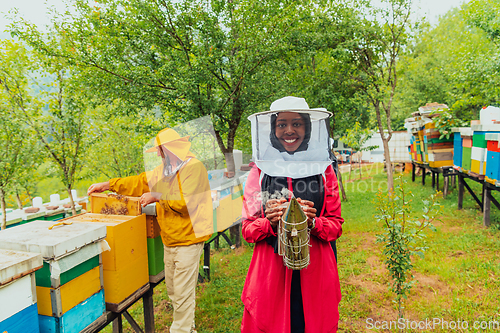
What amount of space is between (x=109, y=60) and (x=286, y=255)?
4775 mm

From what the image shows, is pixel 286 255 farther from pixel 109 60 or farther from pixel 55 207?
pixel 55 207

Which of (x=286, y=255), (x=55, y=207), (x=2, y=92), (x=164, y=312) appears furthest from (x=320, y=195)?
(x=2, y=92)

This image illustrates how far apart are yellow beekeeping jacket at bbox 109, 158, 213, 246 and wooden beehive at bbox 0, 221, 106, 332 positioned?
74cm

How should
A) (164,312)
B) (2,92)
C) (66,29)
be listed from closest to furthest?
Result: (164,312) → (66,29) → (2,92)

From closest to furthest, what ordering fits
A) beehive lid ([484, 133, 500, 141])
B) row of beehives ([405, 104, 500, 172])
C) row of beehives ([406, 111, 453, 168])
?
beehive lid ([484, 133, 500, 141]) < row of beehives ([405, 104, 500, 172]) < row of beehives ([406, 111, 453, 168])

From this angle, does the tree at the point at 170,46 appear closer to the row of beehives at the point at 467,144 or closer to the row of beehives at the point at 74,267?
the row of beehives at the point at 74,267

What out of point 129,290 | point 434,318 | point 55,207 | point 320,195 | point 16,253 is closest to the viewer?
point 16,253

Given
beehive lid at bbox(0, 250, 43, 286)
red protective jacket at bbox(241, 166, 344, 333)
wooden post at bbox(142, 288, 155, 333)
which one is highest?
beehive lid at bbox(0, 250, 43, 286)

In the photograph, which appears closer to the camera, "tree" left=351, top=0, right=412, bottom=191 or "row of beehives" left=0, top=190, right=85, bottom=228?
"row of beehives" left=0, top=190, right=85, bottom=228

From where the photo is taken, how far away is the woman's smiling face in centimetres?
190

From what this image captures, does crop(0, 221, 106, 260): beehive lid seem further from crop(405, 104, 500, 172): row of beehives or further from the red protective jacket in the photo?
crop(405, 104, 500, 172): row of beehives

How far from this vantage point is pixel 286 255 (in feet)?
4.94

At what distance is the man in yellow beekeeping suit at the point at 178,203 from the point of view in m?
2.58

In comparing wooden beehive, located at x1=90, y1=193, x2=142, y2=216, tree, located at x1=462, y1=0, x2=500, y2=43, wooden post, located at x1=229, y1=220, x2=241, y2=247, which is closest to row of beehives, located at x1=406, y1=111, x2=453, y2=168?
tree, located at x1=462, y1=0, x2=500, y2=43
